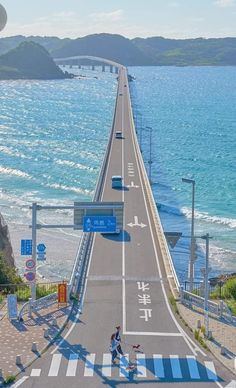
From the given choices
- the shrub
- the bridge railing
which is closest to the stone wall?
the bridge railing

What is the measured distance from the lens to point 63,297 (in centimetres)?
2886

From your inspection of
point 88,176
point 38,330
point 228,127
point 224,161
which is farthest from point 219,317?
point 228,127

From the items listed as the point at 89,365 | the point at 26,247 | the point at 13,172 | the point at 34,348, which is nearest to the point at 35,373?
the point at 89,365

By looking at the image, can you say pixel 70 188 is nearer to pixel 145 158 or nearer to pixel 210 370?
pixel 145 158

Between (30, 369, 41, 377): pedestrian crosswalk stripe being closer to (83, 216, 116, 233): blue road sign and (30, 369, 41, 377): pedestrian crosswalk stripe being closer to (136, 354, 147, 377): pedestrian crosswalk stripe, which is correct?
(136, 354, 147, 377): pedestrian crosswalk stripe

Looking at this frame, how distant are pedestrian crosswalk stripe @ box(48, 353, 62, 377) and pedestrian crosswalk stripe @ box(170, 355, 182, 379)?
3.65 metres

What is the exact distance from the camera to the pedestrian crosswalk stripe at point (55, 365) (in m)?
21.7

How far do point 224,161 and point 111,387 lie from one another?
75812mm

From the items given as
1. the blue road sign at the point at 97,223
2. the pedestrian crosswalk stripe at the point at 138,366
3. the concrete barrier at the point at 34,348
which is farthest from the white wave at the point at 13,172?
the pedestrian crosswalk stripe at the point at 138,366

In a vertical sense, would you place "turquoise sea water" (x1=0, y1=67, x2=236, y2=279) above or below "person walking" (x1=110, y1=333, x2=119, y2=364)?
above

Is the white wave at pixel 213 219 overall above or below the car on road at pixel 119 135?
below

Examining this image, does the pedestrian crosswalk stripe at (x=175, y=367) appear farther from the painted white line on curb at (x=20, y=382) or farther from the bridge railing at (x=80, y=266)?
the bridge railing at (x=80, y=266)

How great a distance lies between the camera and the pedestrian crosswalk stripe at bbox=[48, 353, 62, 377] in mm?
21703

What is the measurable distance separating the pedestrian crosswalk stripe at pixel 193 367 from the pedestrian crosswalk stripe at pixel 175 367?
1.18 feet
